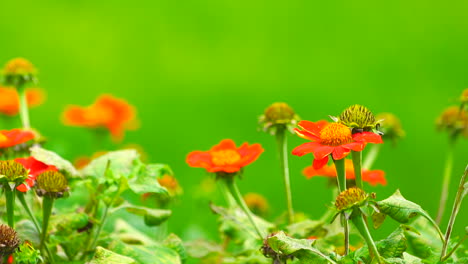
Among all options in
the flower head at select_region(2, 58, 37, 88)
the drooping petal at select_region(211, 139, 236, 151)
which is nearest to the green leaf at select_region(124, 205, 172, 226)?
the drooping petal at select_region(211, 139, 236, 151)

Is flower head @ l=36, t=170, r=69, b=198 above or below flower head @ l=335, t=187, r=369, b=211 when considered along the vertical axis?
above

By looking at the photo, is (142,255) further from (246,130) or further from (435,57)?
(435,57)

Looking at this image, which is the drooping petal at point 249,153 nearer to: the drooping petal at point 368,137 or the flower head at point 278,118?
the flower head at point 278,118

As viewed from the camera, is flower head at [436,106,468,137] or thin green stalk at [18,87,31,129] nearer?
thin green stalk at [18,87,31,129]

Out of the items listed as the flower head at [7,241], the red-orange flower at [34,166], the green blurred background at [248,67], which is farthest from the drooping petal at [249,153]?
the green blurred background at [248,67]

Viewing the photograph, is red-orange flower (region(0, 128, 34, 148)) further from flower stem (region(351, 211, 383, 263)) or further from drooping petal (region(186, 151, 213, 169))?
flower stem (region(351, 211, 383, 263))

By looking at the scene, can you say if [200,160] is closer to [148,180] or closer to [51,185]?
[148,180]
